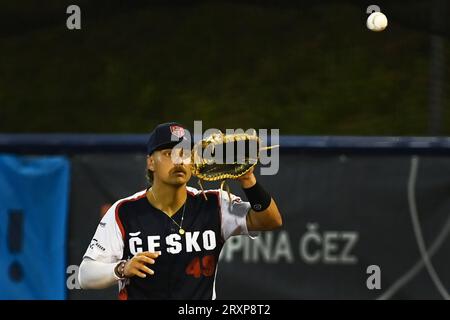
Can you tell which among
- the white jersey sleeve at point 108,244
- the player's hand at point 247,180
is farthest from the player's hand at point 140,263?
the player's hand at point 247,180

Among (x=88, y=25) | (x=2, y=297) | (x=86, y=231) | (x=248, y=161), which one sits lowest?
(x=2, y=297)

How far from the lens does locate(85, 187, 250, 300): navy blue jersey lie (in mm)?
5391

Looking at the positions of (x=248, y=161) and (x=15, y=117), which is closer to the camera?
(x=248, y=161)

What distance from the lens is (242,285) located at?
8438mm

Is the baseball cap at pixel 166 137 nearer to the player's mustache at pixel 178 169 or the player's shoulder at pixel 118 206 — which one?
the player's mustache at pixel 178 169

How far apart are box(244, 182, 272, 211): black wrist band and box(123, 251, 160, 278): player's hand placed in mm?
530

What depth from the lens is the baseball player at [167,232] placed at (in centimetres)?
532

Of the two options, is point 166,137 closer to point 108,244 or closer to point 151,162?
point 151,162

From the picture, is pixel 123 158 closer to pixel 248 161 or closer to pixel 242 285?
pixel 242 285

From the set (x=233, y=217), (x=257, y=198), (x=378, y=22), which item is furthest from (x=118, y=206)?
(x=378, y=22)

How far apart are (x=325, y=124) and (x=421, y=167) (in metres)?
1.77

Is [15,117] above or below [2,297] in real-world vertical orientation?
above

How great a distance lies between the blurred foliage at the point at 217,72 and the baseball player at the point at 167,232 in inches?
186
